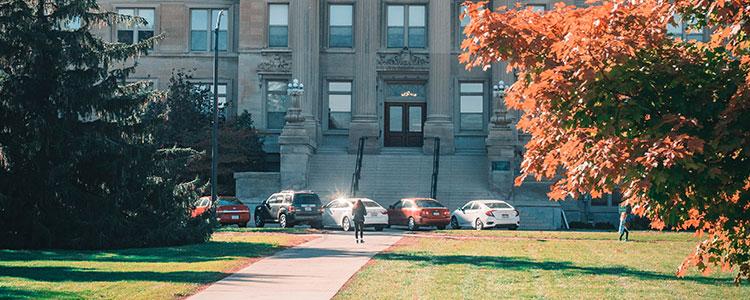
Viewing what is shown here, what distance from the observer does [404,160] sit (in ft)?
172

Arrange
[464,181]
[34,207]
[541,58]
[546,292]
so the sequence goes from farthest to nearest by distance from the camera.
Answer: [464,181] → [34,207] → [546,292] → [541,58]

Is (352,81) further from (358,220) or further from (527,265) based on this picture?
(527,265)

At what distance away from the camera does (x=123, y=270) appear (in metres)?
19.2

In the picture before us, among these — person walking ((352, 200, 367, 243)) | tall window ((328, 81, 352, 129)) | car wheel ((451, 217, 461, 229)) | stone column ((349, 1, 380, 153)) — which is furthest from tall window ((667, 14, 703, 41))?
tall window ((328, 81, 352, 129))

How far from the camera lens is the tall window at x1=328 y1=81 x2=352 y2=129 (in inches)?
2260

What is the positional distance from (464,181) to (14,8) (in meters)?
28.1

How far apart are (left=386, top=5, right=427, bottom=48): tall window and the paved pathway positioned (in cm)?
2967

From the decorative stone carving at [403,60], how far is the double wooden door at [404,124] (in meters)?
2.23

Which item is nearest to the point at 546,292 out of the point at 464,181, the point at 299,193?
the point at 299,193

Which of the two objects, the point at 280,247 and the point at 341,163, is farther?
the point at 341,163

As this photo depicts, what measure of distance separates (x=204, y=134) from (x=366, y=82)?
954cm

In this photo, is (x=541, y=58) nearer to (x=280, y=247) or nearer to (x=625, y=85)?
(x=625, y=85)

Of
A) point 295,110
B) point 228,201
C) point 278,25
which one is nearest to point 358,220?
point 228,201

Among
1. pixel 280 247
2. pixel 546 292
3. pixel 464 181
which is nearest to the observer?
pixel 546 292
